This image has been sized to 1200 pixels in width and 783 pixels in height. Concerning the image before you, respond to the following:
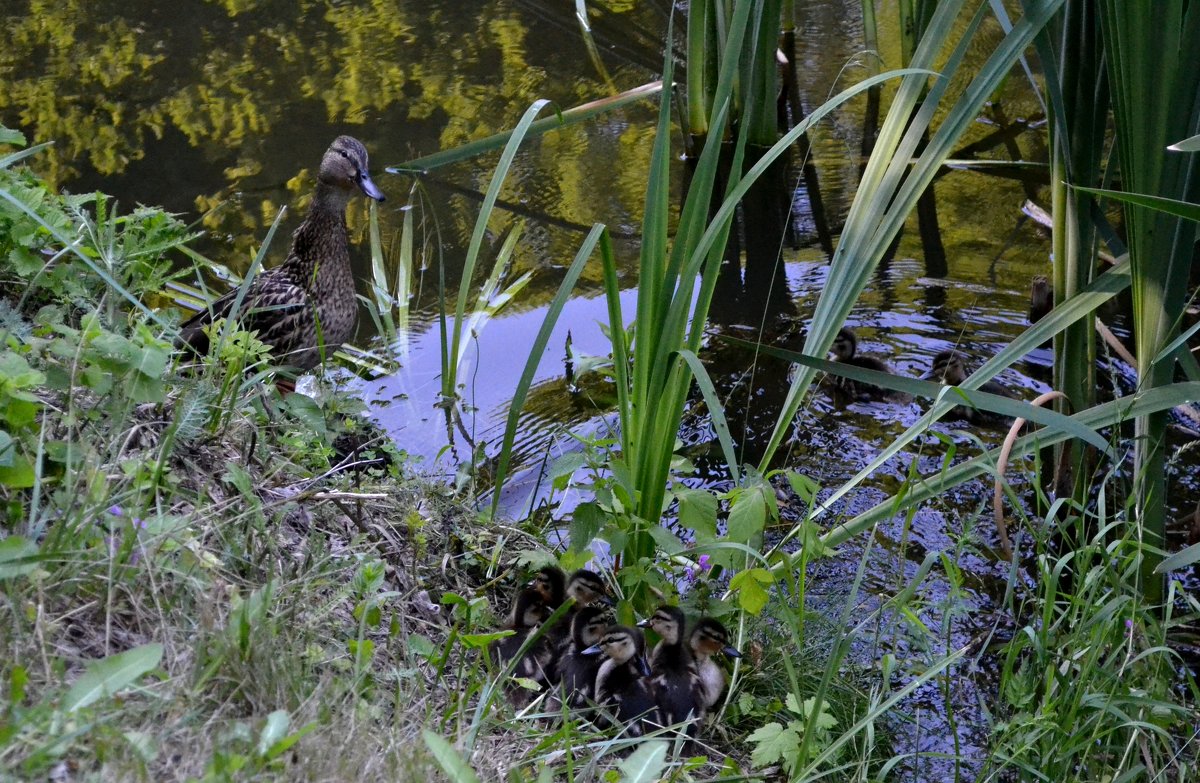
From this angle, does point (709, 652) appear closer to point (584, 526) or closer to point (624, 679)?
point (624, 679)

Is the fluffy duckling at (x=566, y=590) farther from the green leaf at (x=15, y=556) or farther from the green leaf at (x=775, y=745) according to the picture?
the green leaf at (x=15, y=556)

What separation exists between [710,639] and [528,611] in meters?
0.46

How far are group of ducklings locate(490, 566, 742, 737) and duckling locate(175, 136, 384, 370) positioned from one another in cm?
155

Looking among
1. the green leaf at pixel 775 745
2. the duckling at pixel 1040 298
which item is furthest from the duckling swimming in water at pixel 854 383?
the green leaf at pixel 775 745

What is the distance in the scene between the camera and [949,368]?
4293 millimetres

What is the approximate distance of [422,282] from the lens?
529 cm

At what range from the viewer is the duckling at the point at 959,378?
426 cm

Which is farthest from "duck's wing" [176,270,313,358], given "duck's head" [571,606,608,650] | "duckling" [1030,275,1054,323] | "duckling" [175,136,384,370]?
"duckling" [1030,275,1054,323]

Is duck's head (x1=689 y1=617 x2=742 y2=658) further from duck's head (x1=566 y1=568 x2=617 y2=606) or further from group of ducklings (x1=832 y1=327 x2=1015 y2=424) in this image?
group of ducklings (x1=832 y1=327 x2=1015 y2=424)

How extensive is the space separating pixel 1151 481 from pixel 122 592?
94.5 inches

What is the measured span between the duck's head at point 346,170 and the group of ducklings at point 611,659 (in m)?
2.30

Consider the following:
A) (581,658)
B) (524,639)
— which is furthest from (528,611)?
(581,658)

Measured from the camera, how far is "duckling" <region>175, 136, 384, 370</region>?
4172 millimetres

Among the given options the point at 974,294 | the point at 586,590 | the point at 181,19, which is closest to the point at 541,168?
the point at 974,294
